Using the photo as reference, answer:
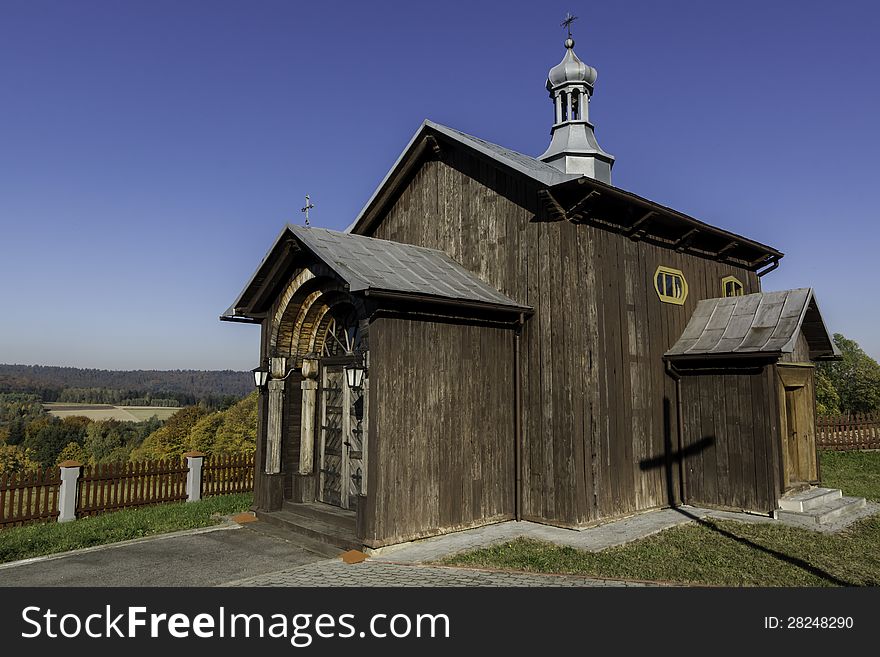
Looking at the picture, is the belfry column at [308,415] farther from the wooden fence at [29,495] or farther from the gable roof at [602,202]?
the wooden fence at [29,495]

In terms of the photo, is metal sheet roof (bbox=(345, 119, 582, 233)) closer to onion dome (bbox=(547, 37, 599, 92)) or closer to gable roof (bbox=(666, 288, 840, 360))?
onion dome (bbox=(547, 37, 599, 92))


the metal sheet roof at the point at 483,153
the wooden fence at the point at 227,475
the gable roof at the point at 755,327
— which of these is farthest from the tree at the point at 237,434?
the gable roof at the point at 755,327

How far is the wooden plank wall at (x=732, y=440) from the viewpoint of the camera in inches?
385

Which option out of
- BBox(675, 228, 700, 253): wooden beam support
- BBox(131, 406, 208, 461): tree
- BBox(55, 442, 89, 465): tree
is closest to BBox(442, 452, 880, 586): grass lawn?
BBox(675, 228, 700, 253): wooden beam support

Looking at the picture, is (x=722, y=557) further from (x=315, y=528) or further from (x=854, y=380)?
(x=854, y=380)

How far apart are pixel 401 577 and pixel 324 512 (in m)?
2.85

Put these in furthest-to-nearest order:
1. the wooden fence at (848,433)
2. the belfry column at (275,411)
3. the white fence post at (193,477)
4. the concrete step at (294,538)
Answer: the wooden fence at (848,433)
the white fence post at (193,477)
the belfry column at (275,411)
the concrete step at (294,538)

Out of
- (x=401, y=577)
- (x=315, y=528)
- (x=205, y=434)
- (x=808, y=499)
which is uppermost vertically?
(x=808, y=499)

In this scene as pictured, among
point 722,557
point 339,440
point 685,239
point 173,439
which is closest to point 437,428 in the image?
point 339,440

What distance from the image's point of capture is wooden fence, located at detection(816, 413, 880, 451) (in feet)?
65.4

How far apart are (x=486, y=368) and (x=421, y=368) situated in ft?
4.27

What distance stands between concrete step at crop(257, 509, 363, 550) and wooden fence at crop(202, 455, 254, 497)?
12.9 feet

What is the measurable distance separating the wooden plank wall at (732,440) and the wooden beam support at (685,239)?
8.42 ft

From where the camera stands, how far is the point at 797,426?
11.2m
